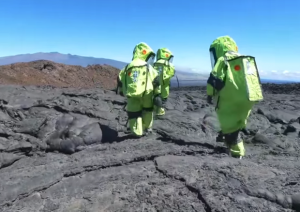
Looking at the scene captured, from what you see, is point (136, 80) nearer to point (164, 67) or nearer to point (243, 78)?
point (243, 78)

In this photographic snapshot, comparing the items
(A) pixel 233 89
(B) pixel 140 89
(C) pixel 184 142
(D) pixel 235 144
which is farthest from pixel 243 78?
(B) pixel 140 89

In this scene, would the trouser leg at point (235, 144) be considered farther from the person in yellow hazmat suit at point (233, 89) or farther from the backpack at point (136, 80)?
the backpack at point (136, 80)

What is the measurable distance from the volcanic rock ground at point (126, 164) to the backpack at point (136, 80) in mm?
775

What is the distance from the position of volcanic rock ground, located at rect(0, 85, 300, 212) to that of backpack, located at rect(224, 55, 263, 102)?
894mm

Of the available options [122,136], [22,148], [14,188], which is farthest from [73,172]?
[122,136]

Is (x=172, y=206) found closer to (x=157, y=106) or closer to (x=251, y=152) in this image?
(x=251, y=152)

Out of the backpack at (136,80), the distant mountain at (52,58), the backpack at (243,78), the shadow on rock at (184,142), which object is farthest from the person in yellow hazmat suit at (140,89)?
the distant mountain at (52,58)

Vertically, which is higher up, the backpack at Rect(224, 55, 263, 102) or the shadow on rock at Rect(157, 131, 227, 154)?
the backpack at Rect(224, 55, 263, 102)

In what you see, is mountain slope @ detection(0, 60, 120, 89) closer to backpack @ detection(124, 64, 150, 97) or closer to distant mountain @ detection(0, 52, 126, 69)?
distant mountain @ detection(0, 52, 126, 69)

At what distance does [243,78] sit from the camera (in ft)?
14.7

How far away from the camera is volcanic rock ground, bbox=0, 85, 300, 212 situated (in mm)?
3215

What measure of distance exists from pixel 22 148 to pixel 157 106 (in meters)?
2.39

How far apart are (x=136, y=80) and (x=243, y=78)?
181 centimetres

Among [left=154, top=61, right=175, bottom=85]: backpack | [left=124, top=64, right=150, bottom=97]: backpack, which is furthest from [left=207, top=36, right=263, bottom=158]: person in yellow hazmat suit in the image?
[left=154, top=61, right=175, bottom=85]: backpack
